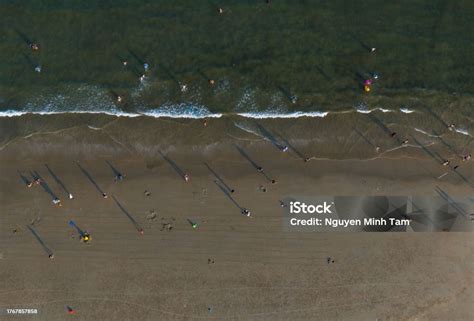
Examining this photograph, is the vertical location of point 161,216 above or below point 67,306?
above

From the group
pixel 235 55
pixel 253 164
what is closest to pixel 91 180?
pixel 253 164

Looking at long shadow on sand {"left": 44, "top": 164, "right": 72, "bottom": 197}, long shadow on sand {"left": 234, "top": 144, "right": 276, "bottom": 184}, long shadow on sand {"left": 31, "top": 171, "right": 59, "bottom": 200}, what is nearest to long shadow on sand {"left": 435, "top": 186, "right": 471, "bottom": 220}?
long shadow on sand {"left": 234, "top": 144, "right": 276, "bottom": 184}

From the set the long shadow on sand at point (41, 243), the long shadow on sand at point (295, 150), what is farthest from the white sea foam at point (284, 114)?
the long shadow on sand at point (41, 243)

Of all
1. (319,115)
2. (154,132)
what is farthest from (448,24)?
(154,132)

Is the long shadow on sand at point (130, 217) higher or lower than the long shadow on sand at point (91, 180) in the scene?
lower

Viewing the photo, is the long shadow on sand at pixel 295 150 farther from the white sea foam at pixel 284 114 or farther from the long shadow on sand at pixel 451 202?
the long shadow on sand at pixel 451 202

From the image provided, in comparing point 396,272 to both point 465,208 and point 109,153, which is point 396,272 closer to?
point 465,208
